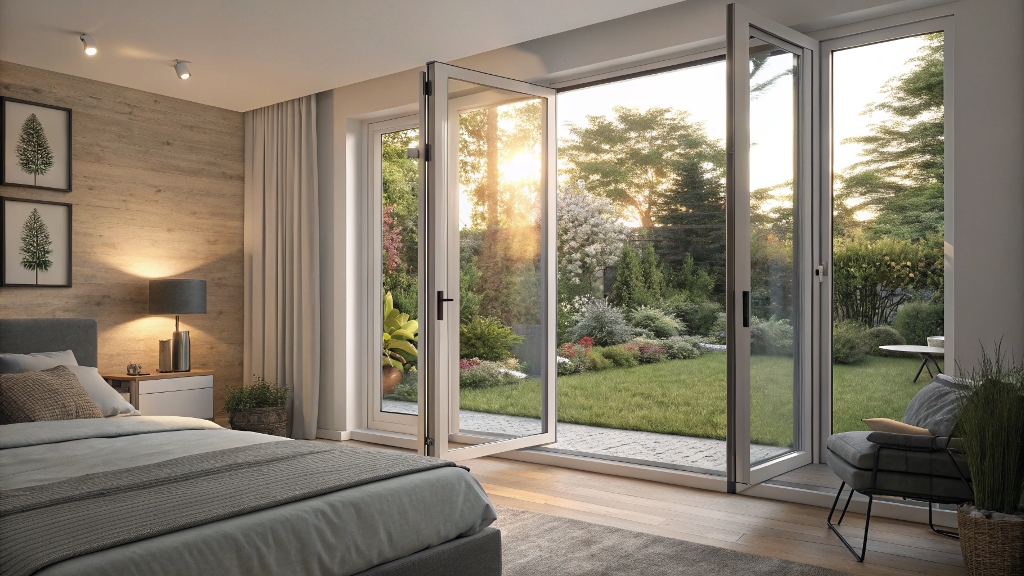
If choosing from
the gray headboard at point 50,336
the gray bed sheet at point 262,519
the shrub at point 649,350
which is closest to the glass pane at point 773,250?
the gray bed sheet at point 262,519

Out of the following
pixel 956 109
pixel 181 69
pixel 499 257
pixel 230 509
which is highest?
pixel 181 69

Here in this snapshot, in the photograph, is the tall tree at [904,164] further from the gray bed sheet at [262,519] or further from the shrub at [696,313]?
the shrub at [696,313]

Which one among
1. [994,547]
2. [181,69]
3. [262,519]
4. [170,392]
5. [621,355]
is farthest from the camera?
[621,355]

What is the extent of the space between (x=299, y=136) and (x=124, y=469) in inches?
161

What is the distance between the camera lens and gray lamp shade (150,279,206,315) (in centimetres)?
563

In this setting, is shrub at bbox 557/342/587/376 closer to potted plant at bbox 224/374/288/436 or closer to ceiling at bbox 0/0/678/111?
potted plant at bbox 224/374/288/436

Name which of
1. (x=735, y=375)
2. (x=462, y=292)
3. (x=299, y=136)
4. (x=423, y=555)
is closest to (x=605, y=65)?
(x=462, y=292)

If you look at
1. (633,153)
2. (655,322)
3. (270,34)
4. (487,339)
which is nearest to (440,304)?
(487,339)

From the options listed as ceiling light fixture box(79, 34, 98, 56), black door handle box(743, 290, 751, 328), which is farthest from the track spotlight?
black door handle box(743, 290, 751, 328)

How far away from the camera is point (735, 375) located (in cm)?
389

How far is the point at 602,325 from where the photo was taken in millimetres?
9227

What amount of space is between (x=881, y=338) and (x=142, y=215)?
5.17 metres

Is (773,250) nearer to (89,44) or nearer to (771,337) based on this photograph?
(771,337)

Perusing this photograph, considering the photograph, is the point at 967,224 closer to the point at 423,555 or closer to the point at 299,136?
the point at 423,555
